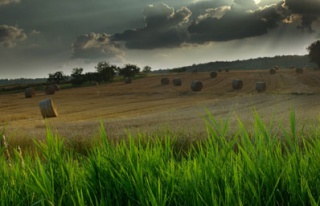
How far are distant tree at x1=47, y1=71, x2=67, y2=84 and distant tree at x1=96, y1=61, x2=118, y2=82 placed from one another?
32.8 feet

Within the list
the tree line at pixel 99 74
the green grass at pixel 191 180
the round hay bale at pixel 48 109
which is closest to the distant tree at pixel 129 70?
the tree line at pixel 99 74

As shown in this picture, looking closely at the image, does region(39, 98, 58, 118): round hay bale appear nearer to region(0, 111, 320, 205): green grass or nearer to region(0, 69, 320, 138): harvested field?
region(0, 69, 320, 138): harvested field

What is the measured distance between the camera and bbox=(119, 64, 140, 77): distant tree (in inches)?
4026

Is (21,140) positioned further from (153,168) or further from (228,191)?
(228,191)

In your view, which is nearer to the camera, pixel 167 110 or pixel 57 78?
pixel 167 110

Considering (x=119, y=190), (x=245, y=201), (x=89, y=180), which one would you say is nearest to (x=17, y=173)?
(x=89, y=180)

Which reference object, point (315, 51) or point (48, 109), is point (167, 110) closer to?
point (48, 109)

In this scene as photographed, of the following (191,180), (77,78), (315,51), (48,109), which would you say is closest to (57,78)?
(77,78)

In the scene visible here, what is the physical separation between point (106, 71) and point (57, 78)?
1512 centimetres

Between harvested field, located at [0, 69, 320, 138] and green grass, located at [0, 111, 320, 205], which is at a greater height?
green grass, located at [0, 111, 320, 205]

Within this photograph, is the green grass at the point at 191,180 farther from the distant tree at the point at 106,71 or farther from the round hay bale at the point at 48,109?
the distant tree at the point at 106,71

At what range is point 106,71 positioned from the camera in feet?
310

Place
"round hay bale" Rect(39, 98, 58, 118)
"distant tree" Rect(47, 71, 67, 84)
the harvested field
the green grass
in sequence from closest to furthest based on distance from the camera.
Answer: the green grass → the harvested field → "round hay bale" Rect(39, 98, 58, 118) → "distant tree" Rect(47, 71, 67, 84)

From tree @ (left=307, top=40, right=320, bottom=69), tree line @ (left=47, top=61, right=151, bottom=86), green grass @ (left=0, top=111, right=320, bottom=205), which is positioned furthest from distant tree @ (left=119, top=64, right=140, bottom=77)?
green grass @ (left=0, top=111, right=320, bottom=205)
